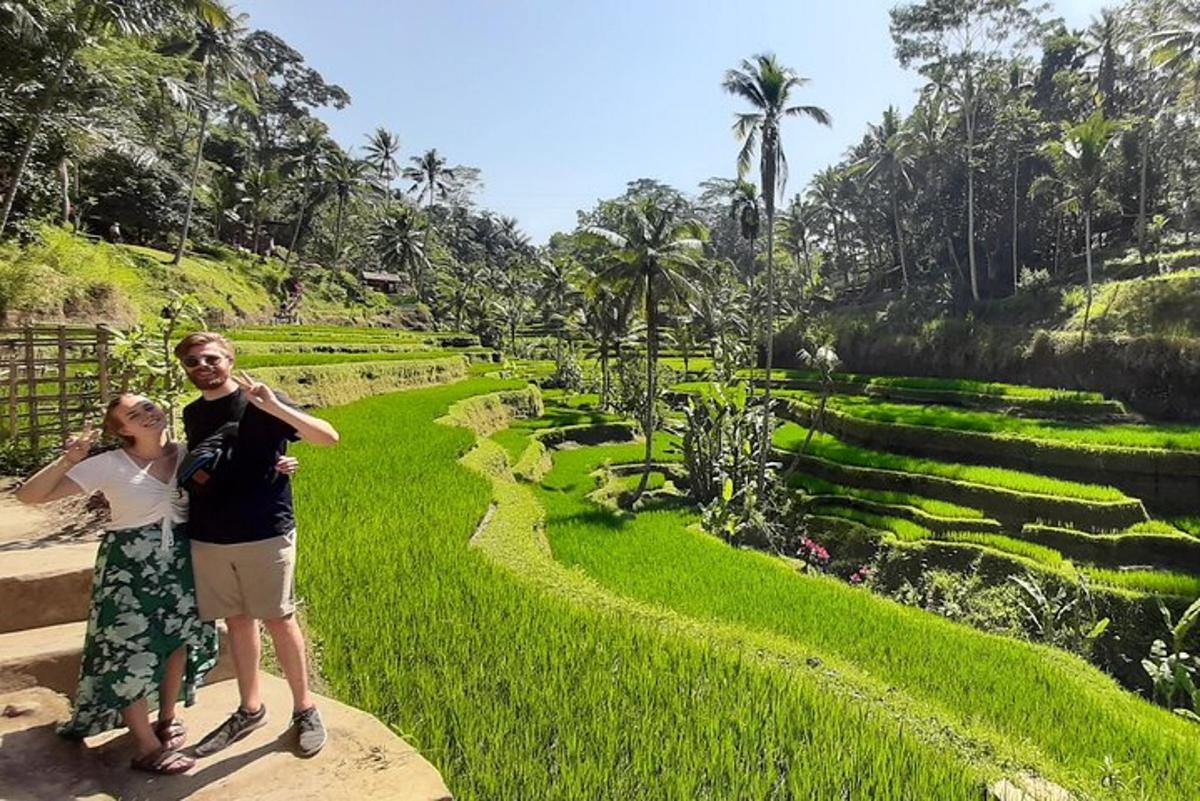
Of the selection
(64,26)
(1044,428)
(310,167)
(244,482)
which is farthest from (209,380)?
(310,167)

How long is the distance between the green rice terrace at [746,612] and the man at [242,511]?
121 cm

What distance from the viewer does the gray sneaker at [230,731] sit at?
9.53 feet

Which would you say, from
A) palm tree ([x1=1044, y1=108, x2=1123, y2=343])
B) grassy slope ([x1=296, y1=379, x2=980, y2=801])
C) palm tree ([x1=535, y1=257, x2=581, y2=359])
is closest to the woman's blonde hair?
grassy slope ([x1=296, y1=379, x2=980, y2=801])

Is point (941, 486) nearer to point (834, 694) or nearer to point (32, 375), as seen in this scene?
point (834, 694)

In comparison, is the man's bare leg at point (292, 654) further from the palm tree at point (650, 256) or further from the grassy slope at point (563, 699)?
the palm tree at point (650, 256)

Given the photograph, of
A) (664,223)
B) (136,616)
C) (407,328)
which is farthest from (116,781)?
(407,328)

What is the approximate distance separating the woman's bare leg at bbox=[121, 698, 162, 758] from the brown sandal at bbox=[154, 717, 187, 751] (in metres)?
0.05

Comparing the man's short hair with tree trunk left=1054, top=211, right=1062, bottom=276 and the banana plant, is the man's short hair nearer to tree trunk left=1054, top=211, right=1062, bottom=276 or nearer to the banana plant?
the banana plant

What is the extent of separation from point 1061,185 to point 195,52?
3827cm

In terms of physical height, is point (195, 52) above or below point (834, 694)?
above

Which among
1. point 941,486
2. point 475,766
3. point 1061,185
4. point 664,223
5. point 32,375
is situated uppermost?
point 1061,185

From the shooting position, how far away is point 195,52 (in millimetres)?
27703

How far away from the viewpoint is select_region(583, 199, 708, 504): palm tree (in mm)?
16984

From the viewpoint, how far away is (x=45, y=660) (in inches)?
130
